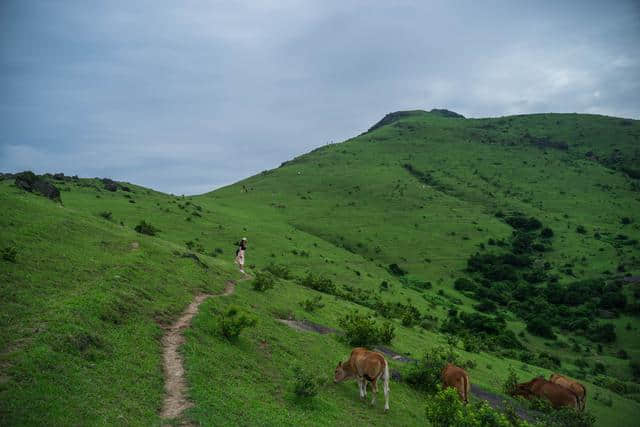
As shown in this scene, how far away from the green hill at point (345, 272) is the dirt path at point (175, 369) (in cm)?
30

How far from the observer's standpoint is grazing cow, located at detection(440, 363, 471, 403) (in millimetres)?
17031

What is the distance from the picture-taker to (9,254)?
15.8 meters

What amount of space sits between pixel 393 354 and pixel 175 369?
1426cm

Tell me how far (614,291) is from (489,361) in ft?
144

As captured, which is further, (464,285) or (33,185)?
(464,285)

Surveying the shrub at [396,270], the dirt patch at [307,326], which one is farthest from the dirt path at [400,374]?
the shrub at [396,270]

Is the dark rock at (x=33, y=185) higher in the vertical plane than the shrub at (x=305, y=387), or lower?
higher

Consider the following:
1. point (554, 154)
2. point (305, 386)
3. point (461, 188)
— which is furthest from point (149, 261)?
point (554, 154)

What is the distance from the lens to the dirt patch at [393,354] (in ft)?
75.1

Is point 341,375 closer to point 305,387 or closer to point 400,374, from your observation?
point 305,387

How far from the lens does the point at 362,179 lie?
107 meters

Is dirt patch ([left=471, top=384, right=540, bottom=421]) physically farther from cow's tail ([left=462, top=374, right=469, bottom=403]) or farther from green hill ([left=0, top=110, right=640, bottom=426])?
cow's tail ([left=462, top=374, right=469, bottom=403])

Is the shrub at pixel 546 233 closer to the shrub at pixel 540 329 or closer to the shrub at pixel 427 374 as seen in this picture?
the shrub at pixel 540 329

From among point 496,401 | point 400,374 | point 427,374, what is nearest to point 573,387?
point 496,401
